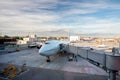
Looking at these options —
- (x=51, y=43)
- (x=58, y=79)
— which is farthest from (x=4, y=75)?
(x=51, y=43)

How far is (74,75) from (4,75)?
1173 cm

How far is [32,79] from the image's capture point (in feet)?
84.6

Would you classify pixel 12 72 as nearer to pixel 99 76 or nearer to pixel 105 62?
pixel 99 76

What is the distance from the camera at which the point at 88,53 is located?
12492 mm

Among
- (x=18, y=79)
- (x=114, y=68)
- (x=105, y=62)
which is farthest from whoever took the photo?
(x=18, y=79)

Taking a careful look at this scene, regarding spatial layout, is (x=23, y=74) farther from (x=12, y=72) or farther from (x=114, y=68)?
(x=114, y=68)

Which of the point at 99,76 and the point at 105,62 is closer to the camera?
the point at 105,62

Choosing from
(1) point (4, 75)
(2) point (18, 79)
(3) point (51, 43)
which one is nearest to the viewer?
(2) point (18, 79)

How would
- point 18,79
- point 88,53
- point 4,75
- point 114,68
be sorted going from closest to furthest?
point 114,68 → point 88,53 → point 18,79 → point 4,75

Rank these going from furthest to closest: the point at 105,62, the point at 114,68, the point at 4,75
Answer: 1. the point at 4,75
2. the point at 105,62
3. the point at 114,68

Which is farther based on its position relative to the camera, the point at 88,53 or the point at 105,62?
the point at 88,53

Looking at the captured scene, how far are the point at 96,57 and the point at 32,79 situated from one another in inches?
683

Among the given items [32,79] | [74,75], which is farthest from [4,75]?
[74,75]

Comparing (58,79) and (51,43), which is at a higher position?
(51,43)
